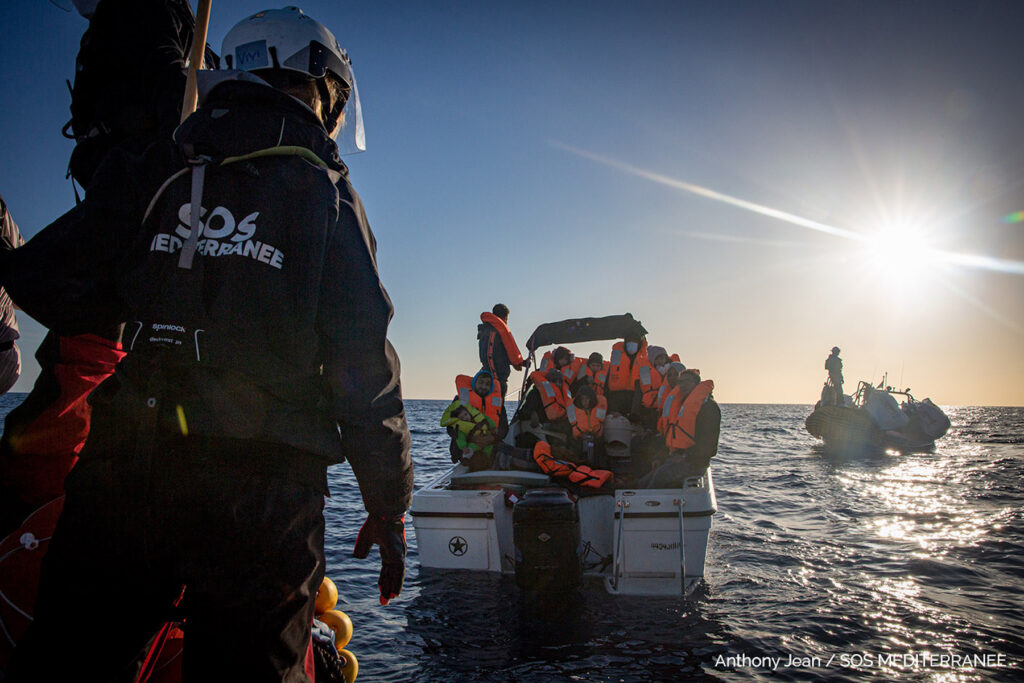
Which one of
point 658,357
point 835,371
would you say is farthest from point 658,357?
point 835,371

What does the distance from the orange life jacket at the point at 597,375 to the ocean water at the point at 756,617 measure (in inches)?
116

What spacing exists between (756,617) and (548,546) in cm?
236

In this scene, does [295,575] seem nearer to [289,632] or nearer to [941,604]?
[289,632]

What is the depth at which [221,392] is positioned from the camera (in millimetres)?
1161

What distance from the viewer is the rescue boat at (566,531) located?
4855 mm

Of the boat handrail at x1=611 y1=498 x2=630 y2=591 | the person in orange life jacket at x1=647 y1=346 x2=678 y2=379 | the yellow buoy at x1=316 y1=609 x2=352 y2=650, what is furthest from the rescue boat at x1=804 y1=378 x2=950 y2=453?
the yellow buoy at x1=316 y1=609 x2=352 y2=650

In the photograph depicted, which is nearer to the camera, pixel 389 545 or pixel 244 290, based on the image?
pixel 244 290

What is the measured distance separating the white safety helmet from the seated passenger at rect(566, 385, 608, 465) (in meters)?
6.25

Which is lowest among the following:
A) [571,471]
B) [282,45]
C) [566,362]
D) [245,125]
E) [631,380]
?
[571,471]

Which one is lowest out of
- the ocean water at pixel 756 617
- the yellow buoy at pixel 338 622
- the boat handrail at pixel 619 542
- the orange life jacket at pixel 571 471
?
the ocean water at pixel 756 617

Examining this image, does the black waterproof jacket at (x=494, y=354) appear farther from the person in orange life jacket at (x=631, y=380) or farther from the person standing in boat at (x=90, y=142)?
the person standing in boat at (x=90, y=142)

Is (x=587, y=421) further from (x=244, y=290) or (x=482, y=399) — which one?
(x=244, y=290)

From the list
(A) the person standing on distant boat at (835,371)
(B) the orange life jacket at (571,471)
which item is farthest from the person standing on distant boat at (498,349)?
(A) the person standing on distant boat at (835,371)

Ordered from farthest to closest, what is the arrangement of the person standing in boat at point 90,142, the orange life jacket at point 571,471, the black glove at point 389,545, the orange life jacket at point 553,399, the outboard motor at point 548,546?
the orange life jacket at point 553,399
the orange life jacket at point 571,471
the outboard motor at point 548,546
the person standing in boat at point 90,142
the black glove at point 389,545
